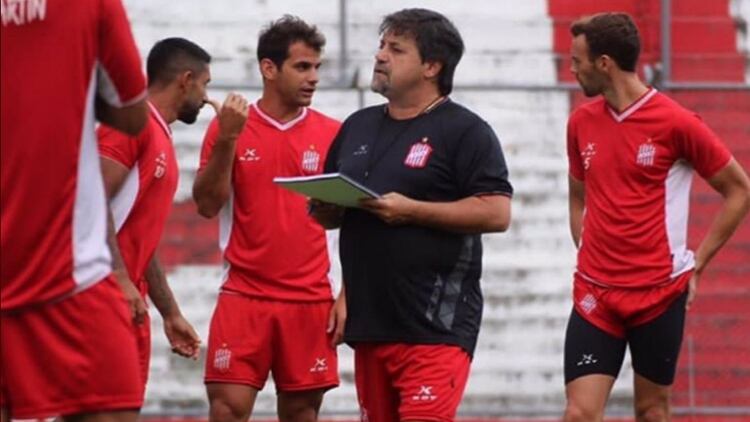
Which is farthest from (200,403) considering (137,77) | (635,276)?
(137,77)

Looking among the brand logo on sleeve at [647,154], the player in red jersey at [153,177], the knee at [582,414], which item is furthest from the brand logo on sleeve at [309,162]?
the knee at [582,414]

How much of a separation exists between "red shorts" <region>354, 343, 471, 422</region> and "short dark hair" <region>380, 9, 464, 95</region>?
41.9 inches

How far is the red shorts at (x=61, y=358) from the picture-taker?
554 centimetres

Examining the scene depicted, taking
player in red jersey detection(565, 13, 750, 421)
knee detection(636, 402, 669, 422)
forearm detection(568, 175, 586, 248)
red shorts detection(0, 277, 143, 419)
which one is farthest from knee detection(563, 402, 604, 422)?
red shorts detection(0, 277, 143, 419)

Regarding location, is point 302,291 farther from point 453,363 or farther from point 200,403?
point 200,403

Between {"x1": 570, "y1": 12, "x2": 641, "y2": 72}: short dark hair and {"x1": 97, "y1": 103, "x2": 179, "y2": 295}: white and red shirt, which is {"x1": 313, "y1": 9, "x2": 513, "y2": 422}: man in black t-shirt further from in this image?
{"x1": 570, "y1": 12, "x2": 641, "y2": 72}: short dark hair

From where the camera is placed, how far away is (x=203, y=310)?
1304 centimetres

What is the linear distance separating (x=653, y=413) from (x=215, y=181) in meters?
2.33

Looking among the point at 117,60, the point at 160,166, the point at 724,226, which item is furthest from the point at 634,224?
the point at 117,60

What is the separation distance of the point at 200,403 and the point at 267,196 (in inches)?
151

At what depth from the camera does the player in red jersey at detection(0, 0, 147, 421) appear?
217 inches

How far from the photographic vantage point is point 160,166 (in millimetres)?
8148

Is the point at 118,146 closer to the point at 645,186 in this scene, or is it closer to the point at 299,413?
the point at 299,413

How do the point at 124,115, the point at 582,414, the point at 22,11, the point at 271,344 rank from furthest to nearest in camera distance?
the point at 271,344 < the point at 582,414 < the point at 124,115 < the point at 22,11
